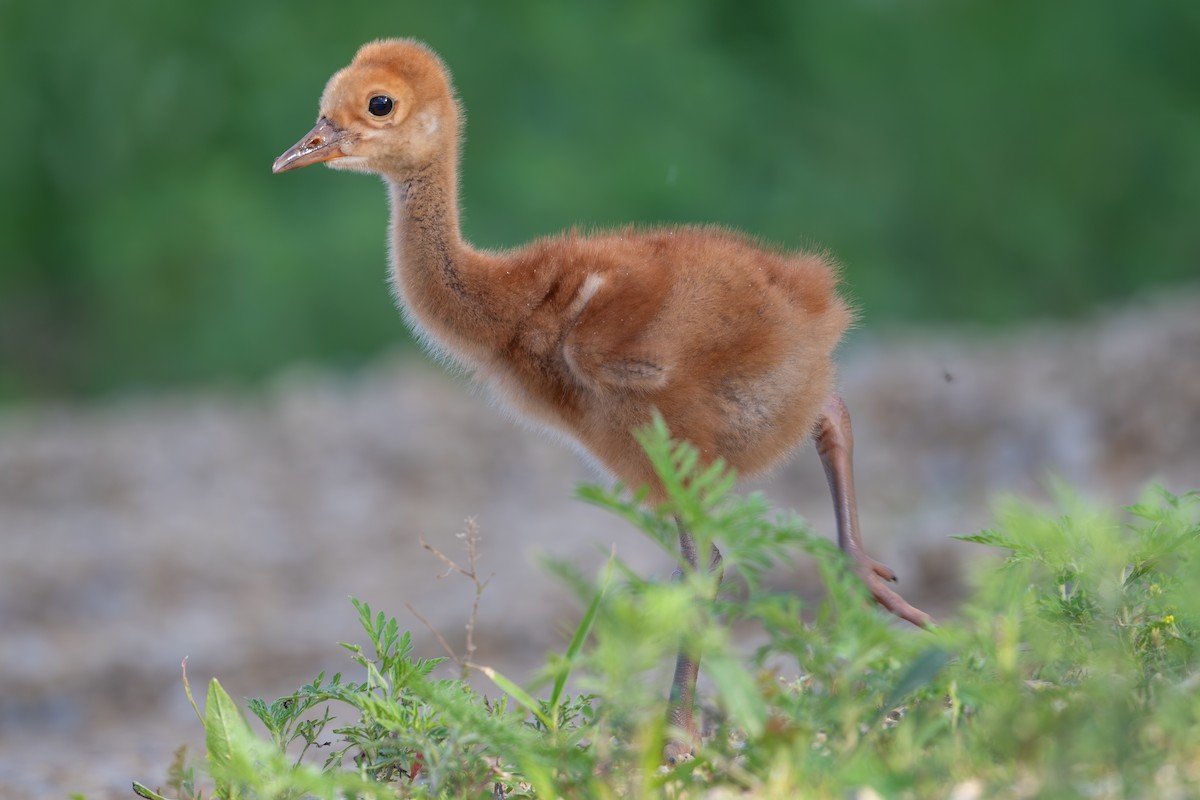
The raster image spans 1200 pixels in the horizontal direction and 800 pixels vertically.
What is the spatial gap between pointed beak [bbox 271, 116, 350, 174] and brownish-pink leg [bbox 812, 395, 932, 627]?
1179mm

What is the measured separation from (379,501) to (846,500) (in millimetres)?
4628

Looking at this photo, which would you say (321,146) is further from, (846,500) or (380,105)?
(846,500)

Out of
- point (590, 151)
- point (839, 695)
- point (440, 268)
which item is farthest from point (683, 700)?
point (590, 151)

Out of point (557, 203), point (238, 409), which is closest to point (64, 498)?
point (238, 409)

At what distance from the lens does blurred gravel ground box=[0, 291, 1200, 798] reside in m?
5.73

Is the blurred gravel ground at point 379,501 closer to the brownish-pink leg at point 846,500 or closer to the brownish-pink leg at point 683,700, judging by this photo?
the brownish-pink leg at point 846,500

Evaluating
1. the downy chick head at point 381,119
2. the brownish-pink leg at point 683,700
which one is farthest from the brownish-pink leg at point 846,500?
the downy chick head at point 381,119

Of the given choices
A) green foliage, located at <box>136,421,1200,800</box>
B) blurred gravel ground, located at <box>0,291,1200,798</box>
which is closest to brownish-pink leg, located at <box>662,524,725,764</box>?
green foliage, located at <box>136,421,1200,800</box>

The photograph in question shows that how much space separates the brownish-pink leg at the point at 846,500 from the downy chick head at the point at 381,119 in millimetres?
1024

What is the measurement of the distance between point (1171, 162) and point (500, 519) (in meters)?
5.61

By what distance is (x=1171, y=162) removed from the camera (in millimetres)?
10180

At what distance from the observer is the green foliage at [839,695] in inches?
71.7

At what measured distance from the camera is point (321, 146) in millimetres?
3320

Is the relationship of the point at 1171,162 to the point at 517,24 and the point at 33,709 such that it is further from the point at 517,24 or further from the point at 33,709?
the point at 33,709
